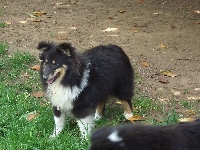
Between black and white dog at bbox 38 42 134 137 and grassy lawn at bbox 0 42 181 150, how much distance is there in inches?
8.8

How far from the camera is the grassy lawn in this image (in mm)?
4957

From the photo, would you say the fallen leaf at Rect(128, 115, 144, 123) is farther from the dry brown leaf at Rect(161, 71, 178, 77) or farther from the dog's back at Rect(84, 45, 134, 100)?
the dry brown leaf at Rect(161, 71, 178, 77)

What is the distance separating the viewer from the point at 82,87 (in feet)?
17.8

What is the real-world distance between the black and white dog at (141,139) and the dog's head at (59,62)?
2220 mm

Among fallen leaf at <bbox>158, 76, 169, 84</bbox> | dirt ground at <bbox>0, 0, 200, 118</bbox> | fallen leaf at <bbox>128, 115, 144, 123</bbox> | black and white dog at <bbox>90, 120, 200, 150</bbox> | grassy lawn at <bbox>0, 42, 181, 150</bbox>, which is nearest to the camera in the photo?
black and white dog at <bbox>90, 120, 200, 150</bbox>

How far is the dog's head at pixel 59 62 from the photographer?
5211mm

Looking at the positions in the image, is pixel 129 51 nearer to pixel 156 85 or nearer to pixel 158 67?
pixel 158 67

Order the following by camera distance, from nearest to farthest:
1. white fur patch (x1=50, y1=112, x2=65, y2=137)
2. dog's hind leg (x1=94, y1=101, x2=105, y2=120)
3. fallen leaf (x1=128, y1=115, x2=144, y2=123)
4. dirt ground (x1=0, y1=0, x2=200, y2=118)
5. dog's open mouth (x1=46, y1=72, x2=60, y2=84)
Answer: dog's open mouth (x1=46, y1=72, x2=60, y2=84), white fur patch (x1=50, y1=112, x2=65, y2=137), fallen leaf (x1=128, y1=115, x2=144, y2=123), dog's hind leg (x1=94, y1=101, x2=105, y2=120), dirt ground (x1=0, y1=0, x2=200, y2=118)

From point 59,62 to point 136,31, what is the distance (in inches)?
186

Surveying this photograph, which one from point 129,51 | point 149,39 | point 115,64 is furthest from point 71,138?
point 149,39

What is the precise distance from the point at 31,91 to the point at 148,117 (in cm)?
187

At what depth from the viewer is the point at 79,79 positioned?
537 centimetres

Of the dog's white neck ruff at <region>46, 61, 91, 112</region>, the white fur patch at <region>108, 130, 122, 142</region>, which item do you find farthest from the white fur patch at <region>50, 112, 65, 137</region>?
the white fur patch at <region>108, 130, 122, 142</region>

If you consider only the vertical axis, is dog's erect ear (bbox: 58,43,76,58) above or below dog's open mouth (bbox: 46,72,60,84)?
above
